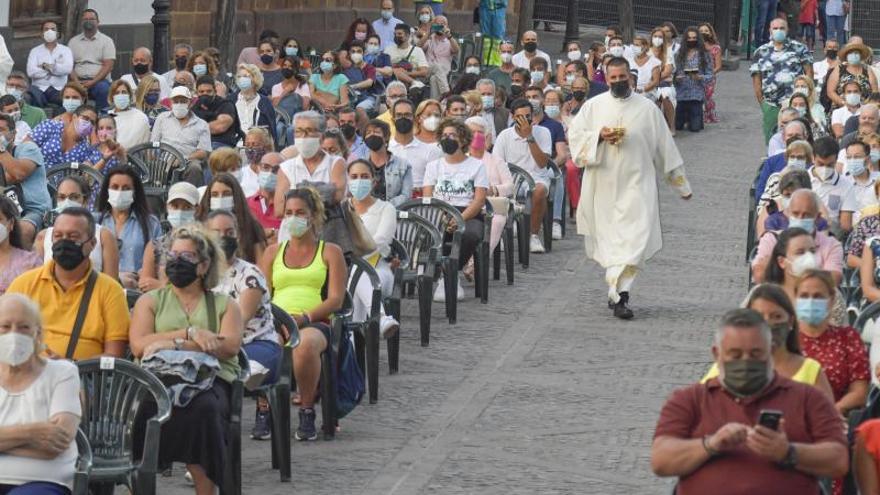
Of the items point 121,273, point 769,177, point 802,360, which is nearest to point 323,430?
point 121,273

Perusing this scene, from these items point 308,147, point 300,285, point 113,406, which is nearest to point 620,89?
point 308,147

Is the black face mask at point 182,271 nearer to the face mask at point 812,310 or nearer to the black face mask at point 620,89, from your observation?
the face mask at point 812,310

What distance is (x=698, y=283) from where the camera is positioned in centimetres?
1927

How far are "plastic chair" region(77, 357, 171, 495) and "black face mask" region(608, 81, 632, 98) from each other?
726 centimetres

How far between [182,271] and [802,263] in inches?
114

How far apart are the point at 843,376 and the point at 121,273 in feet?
16.2

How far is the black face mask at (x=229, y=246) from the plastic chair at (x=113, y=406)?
1633 mm

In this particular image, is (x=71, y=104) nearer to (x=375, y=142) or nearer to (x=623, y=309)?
(x=375, y=142)

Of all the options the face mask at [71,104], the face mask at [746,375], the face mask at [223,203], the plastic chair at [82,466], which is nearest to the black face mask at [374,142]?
the face mask at [71,104]

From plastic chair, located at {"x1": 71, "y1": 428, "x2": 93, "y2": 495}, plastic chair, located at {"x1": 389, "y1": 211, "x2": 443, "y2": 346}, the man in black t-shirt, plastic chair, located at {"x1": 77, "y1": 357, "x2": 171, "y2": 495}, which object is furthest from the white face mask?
the man in black t-shirt

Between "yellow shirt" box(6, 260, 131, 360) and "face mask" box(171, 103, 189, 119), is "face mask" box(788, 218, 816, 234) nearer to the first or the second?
"yellow shirt" box(6, 260, 131, 360)

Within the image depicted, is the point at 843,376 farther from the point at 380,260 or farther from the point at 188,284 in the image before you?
the point at 380,260

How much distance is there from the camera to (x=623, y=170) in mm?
17516

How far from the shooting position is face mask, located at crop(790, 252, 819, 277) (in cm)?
1127
